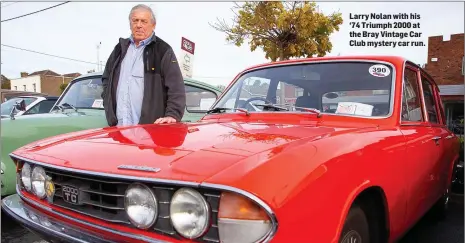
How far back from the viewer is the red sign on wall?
Result: 26.4ft

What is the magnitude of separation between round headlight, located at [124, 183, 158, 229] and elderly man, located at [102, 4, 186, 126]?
1.72m

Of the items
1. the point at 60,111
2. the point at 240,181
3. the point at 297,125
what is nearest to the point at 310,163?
the point at 240,181

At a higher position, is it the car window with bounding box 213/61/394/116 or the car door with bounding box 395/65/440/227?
the car window with bounding box 213/61/394/116

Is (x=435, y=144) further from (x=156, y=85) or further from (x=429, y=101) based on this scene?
(x=156, y=85)

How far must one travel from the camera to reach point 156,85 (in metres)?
3.31

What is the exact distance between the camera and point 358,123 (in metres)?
2.41

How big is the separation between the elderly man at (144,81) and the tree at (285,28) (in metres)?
8.38

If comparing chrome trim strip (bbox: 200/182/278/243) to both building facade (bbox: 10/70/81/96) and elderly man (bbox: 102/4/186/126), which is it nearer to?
elderly man (bbox: 102/4/186/126)

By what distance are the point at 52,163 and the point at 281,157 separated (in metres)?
1.15

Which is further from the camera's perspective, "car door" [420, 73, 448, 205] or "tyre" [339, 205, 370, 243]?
"car door" [420, 73, 448, 205]

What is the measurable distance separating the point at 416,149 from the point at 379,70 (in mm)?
616

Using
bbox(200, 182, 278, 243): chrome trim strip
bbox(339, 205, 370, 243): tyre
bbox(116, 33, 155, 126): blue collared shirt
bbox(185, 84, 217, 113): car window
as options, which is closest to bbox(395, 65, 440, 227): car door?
bbox(339, 205, 370, 243): tyre

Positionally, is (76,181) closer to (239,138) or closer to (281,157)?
(239,138)

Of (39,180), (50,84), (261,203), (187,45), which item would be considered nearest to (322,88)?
(261,203)
